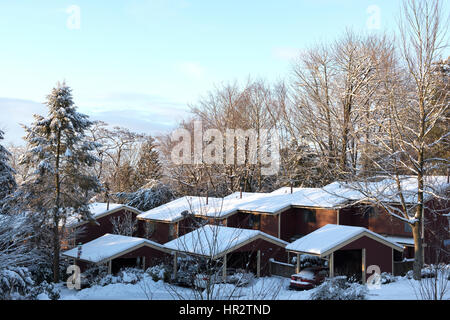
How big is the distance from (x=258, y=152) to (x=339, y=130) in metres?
11.0

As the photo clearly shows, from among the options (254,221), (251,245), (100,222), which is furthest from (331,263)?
(100,222)

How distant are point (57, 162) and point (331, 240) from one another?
698 inches

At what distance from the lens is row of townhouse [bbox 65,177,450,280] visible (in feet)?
83.6

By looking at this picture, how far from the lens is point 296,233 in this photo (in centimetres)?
3328

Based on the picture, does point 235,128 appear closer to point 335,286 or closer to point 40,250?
point 40,250

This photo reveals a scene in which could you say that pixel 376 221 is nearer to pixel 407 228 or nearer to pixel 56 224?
pixel 407 228

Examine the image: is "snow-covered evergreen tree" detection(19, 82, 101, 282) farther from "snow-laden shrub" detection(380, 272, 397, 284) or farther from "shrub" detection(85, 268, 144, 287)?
"snow-laden shrub" detection(380, 272, 397, 284)

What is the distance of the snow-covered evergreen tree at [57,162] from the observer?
29.3 meters

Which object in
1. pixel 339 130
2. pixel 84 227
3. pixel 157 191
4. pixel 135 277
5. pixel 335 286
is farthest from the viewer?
pixel 157 191

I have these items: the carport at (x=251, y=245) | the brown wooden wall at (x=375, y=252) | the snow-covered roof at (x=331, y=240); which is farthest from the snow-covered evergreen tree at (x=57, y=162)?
the brown wooden wall at (x=375, y=252)

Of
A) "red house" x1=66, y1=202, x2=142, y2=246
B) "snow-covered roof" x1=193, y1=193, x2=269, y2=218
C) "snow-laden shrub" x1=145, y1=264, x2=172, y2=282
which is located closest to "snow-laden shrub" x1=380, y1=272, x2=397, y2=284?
"snow-laden shrub" x1=145, y1=264, x2=172, y2=282

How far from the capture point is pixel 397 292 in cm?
1867

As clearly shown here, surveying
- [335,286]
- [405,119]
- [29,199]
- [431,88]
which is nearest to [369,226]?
Answer: [405,119]

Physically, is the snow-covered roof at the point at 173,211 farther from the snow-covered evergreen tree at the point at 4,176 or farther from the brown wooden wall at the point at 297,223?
the snow-covered evergreen tree at the point at 4,176
